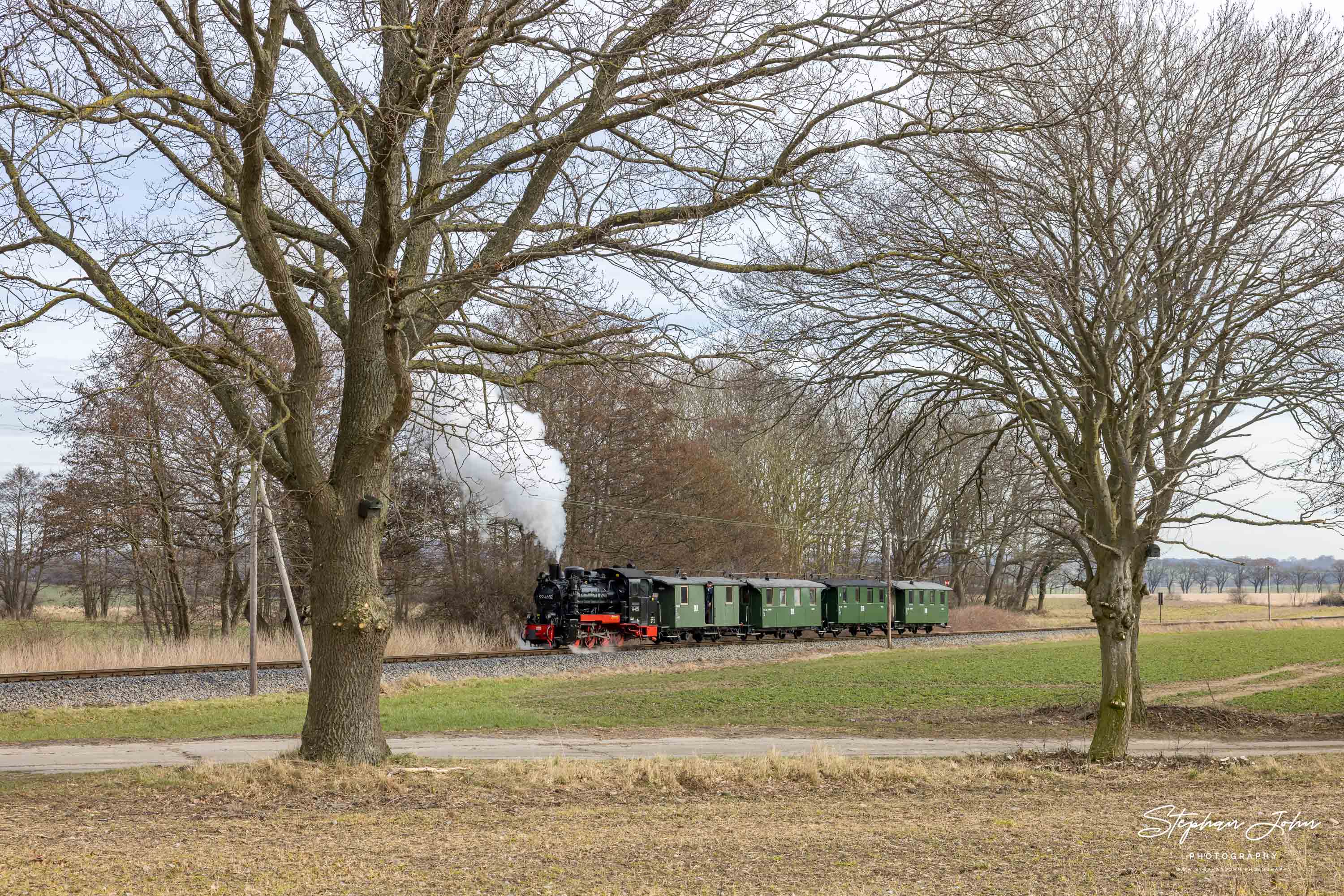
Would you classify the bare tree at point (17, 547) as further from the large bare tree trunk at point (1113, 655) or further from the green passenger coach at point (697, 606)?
the large bare tree trunk at point (1113, 655)

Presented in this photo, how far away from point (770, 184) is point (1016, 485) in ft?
44.8

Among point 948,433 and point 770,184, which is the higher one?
point 770,184

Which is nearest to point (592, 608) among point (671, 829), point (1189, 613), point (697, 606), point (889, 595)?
point (697, 606)

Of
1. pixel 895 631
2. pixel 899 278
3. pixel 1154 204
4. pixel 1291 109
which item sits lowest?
pixel 895 631

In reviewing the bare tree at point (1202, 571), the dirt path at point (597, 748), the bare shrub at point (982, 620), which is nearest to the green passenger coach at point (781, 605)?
the bare shrub at point (982, 620)

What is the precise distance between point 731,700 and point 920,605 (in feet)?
85.4

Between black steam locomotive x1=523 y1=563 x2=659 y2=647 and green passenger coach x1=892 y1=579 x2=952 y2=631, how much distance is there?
13.9 meters

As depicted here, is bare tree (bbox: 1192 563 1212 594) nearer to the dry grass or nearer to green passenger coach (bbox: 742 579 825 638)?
green passenger coach (bbox: 742 579 825 638)

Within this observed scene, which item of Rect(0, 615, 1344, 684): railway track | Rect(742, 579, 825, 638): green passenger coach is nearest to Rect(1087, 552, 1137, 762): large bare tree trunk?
Rect(0, 615, 1344, 684): railway track

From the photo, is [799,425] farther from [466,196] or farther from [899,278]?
[466,196]

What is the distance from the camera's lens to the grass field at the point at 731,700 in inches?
669

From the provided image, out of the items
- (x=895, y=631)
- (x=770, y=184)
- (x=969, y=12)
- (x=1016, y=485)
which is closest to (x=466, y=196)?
(x=770, y=184)

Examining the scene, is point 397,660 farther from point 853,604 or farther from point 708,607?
point 853,604

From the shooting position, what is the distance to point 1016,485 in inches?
832
